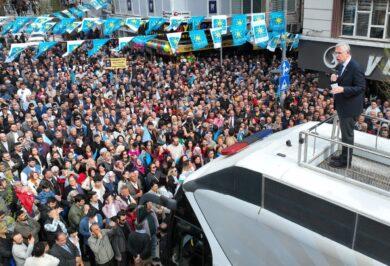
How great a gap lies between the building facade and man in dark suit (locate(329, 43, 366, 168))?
10.4m

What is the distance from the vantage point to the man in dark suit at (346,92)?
461 centimetres

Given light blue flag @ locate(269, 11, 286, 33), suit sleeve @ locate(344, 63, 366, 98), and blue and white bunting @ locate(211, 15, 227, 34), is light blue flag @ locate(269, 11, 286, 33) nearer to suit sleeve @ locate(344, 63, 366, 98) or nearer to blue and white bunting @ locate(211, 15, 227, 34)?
blue and white bunting @ locate(211, 15, 227, 34)

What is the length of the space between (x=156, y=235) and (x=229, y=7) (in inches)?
761

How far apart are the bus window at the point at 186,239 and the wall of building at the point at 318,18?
13.5 m

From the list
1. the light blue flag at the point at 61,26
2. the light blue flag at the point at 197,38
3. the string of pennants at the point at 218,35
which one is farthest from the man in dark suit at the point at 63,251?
the light blue flag at the point at 61,26

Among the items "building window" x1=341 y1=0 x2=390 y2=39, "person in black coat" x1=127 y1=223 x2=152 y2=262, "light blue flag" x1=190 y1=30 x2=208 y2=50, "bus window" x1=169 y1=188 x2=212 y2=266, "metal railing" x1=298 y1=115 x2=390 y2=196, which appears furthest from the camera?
"light blue flag" x1=190 y1=30 x2=208 y2=50

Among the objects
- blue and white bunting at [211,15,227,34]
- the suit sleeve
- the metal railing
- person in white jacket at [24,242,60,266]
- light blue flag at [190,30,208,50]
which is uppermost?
blue and white bunting at [211,15,227,34]

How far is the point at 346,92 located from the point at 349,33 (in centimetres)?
1280

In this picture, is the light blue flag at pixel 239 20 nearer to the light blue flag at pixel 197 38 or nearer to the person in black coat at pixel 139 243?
the light blue flag at pixel 197 38

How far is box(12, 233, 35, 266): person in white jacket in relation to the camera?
20.2 ft

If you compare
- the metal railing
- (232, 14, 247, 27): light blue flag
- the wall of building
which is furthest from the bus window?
the wall of building

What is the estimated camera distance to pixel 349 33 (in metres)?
16.0

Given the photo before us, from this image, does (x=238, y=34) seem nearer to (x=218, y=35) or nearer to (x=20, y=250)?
(x=218, y=35)

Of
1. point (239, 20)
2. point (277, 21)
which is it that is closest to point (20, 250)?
point (277, 21)
